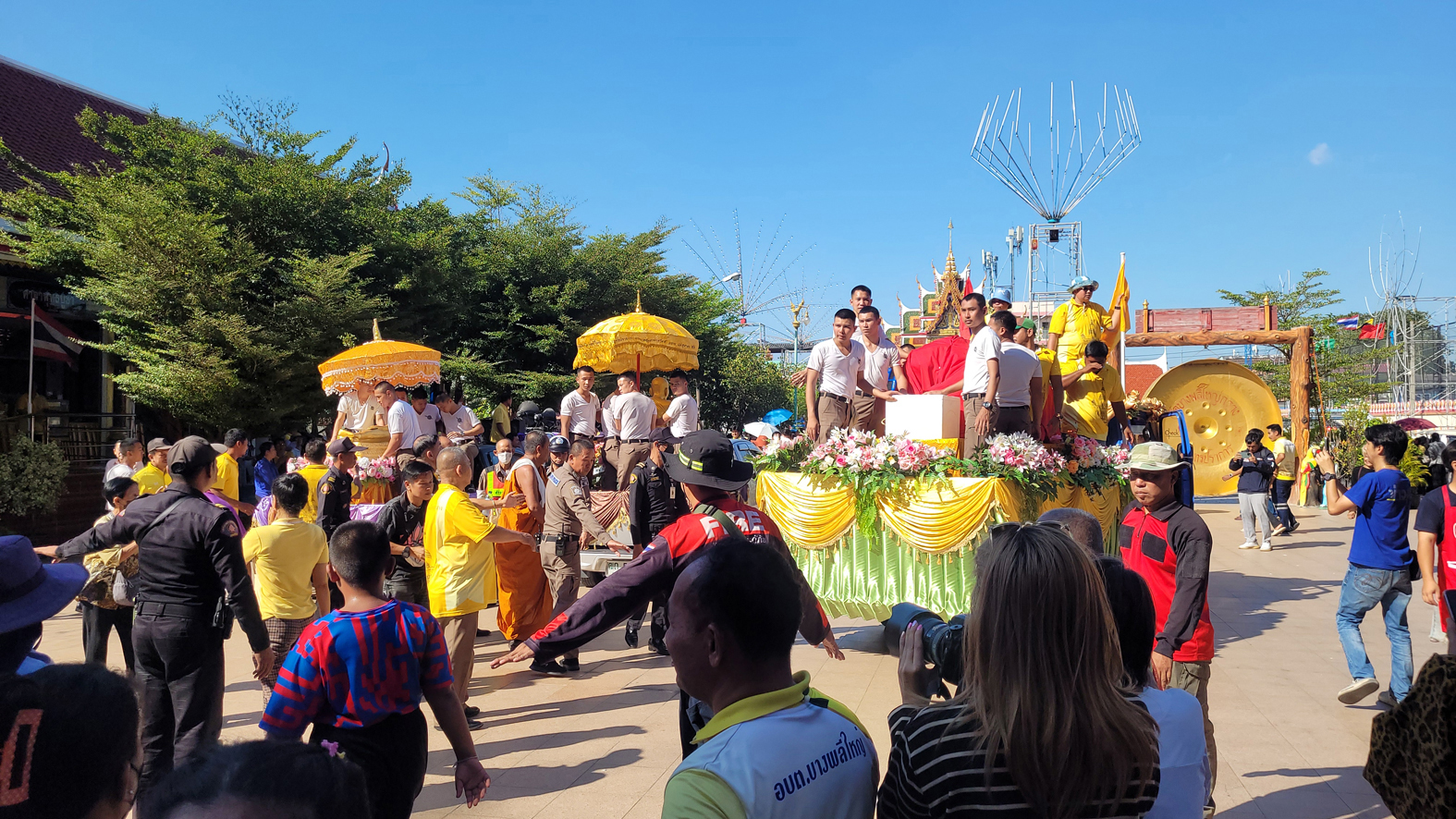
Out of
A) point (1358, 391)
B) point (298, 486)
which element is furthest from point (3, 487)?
point (1358, 391)

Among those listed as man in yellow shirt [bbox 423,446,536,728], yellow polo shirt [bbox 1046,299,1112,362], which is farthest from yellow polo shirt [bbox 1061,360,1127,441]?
man in yellow shirt [bbox 423,446,536,728]

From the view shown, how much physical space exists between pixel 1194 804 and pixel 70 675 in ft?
8.03

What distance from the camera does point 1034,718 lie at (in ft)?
5.71

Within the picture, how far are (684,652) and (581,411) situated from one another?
971 centimetres

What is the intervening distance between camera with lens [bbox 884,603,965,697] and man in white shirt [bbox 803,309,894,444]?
6.47m

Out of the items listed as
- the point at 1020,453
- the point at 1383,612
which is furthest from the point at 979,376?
the point at 1383,612

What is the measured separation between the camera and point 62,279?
610 inches

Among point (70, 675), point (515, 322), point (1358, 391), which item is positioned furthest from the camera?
point (1358, 391)

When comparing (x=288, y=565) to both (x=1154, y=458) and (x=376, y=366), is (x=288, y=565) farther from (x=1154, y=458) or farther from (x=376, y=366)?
(x=376, y=366)

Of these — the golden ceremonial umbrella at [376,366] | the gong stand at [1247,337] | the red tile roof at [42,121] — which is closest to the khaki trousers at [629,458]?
the golden ceremonial umbrella at [376,366]

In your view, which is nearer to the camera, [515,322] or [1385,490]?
[1385,490]

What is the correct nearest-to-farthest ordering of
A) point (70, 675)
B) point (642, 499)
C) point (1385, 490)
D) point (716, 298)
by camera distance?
point (70, 675), point (1385, 490), point (642, 499), point (716, 298)

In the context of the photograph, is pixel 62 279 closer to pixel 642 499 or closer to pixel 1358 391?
pixel 642 499

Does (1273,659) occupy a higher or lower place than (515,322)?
lower
